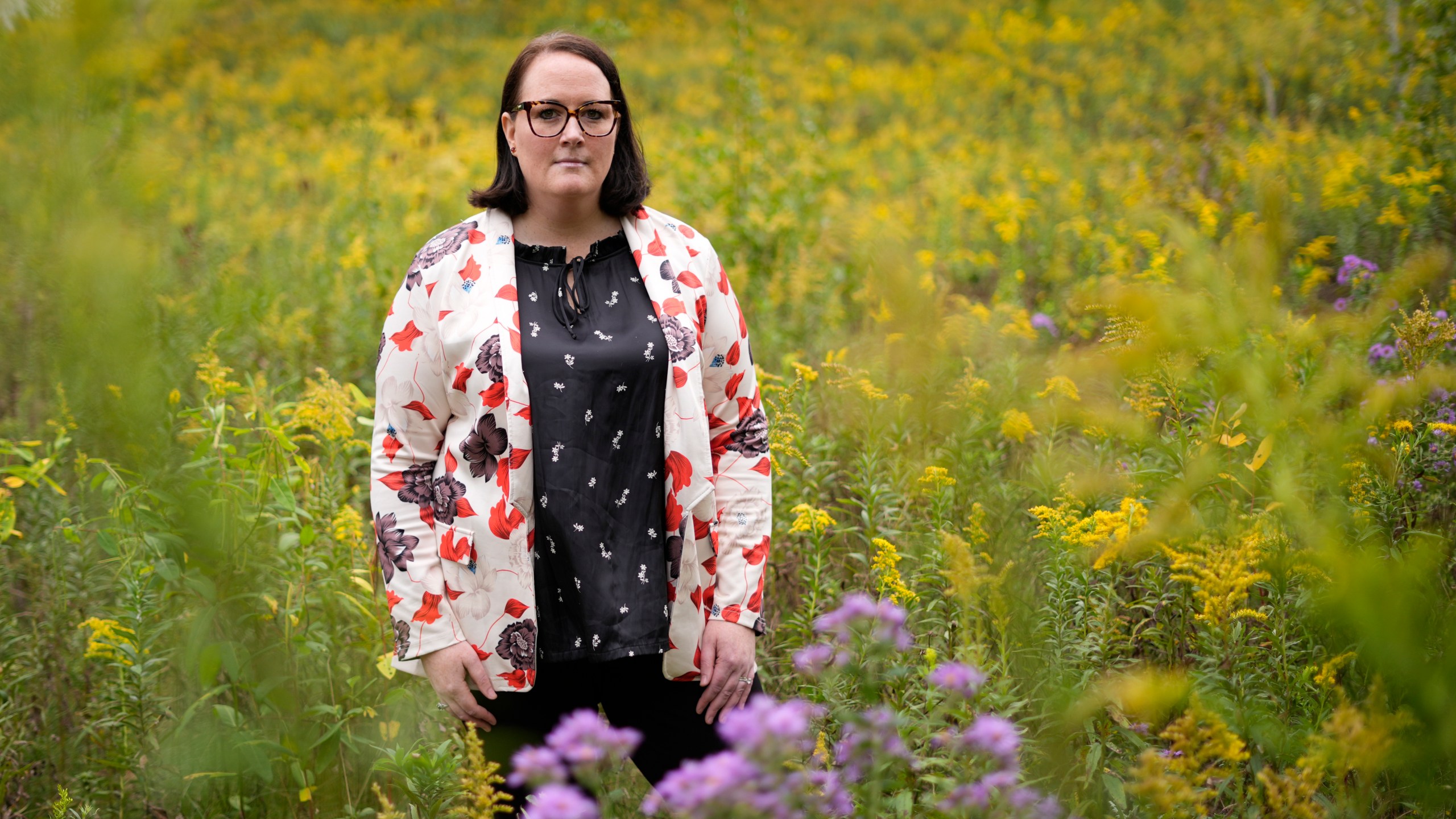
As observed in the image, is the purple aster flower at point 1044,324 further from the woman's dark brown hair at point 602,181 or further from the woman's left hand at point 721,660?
the woman's left hand at point 721,660

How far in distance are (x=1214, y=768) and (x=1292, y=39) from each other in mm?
10086

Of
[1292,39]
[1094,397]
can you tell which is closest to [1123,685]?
[1094,397]

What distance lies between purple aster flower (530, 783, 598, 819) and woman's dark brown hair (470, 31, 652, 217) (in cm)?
116

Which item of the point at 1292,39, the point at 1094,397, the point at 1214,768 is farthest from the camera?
the point at 1292,39

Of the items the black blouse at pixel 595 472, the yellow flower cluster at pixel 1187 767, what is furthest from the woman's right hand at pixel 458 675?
the yellow flower cluster at pixel 1187 767

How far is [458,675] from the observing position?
61.8 inches

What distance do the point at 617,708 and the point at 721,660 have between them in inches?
8.3

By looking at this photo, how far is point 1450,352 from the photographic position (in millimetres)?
2865

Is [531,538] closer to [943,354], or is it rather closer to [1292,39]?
[943,354]

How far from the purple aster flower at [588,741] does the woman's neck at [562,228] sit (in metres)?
0.98

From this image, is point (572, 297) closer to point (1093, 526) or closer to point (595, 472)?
point (595, 472)

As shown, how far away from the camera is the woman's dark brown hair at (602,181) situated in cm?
167

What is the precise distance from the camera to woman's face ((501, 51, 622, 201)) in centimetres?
162

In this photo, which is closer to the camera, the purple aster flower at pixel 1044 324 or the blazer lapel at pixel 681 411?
the blazer lapel at pixel 681 411
